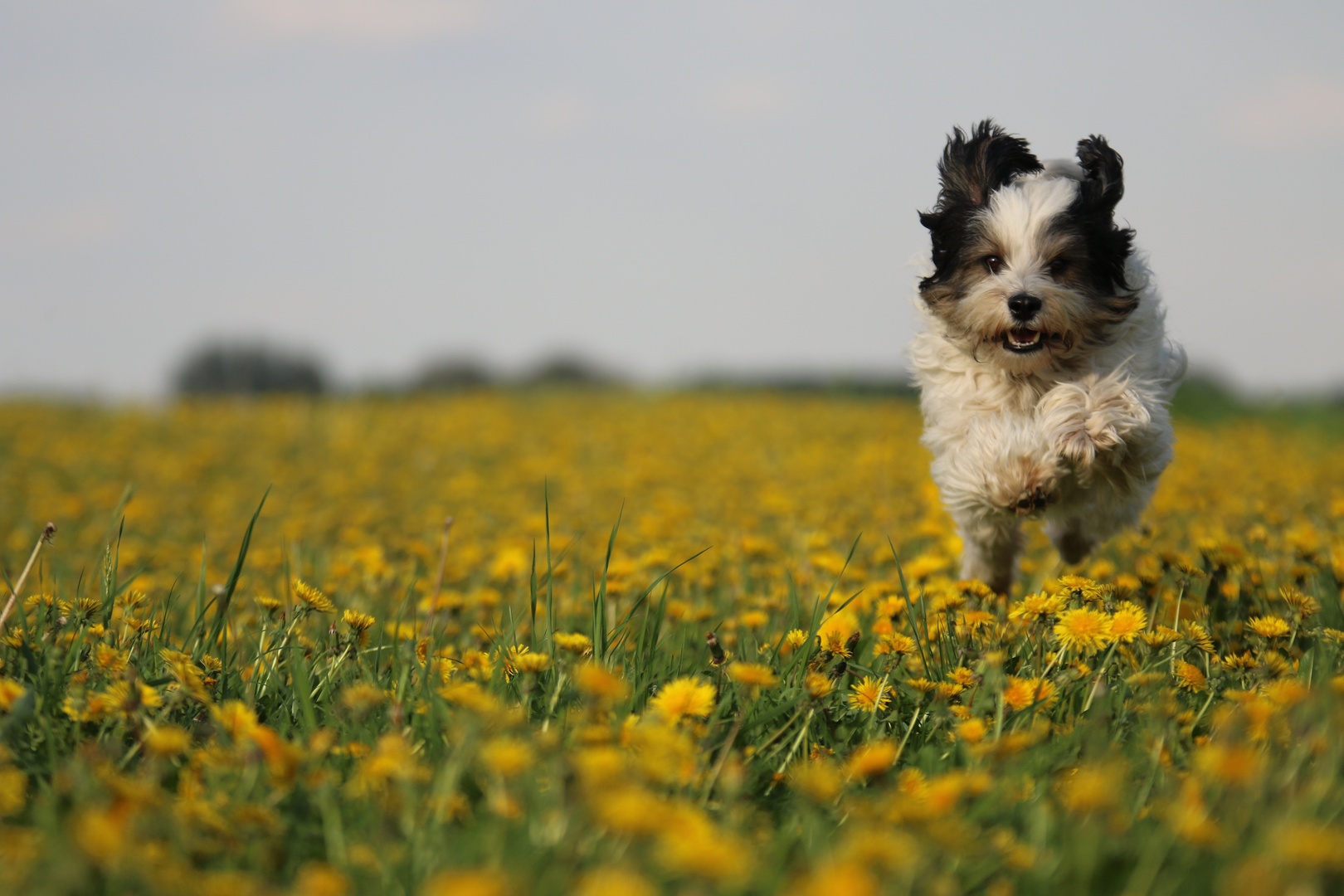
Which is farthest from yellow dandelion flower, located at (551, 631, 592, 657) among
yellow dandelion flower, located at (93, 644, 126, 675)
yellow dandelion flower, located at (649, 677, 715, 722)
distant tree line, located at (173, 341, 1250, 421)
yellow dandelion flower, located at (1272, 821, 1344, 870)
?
distant tree line, located at (173, 341, 1250, 421)

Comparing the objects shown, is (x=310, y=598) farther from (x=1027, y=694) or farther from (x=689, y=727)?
(x=1027, y=694)

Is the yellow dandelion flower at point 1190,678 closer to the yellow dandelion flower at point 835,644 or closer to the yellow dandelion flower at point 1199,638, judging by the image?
the yellow dandelion flower at point 1199,638

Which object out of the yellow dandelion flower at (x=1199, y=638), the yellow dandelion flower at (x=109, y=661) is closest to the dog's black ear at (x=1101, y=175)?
the yellow dandelion flower at (x=1199, y=638)

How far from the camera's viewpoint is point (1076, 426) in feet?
10.1

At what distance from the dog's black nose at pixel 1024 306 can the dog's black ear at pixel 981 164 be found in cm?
44

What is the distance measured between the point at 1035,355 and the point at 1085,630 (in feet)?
4.32

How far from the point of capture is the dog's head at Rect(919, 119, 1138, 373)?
3229 mm

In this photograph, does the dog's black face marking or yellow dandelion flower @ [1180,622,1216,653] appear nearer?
yellow dandelion flower @ [1180,622,1216,653]

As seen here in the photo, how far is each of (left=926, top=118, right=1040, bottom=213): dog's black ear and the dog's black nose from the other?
17.2 inches

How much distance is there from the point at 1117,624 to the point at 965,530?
1327mm

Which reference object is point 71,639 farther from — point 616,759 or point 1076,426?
point 1076,426

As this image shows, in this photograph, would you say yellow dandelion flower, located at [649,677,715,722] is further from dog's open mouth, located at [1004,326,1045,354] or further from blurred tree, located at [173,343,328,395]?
blurred tree, located at [173,343,328,395]

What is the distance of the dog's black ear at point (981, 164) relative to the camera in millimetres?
3447

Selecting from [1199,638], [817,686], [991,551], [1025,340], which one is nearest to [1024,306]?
[1025,340]
